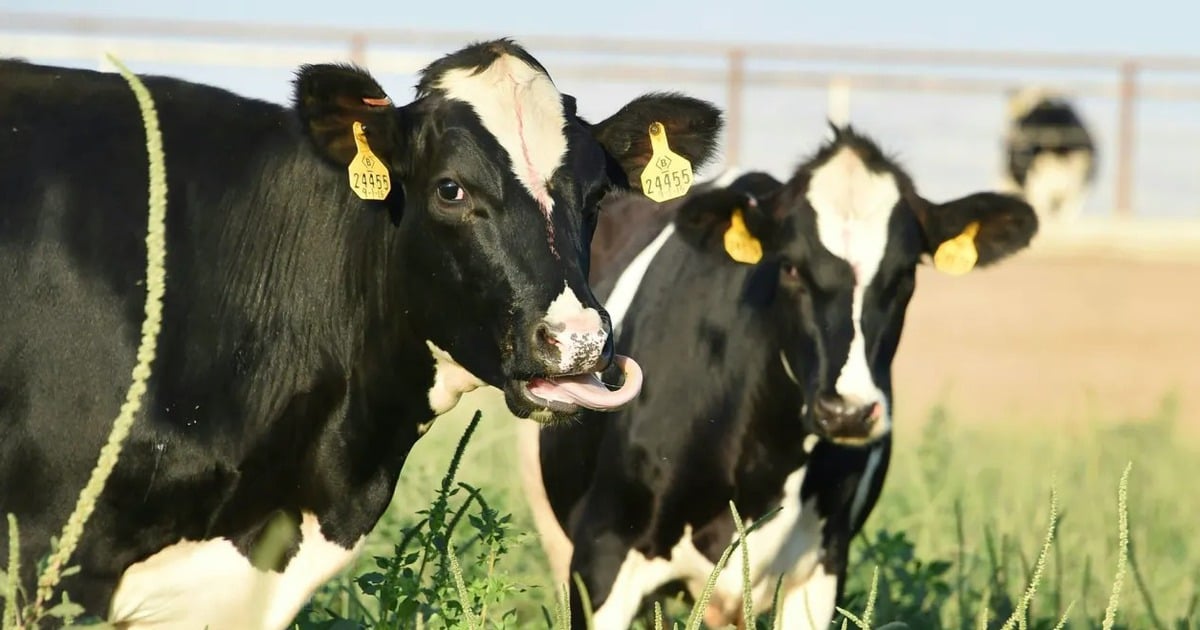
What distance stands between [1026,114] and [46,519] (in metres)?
20.9

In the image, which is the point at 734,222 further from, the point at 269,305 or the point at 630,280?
the point at 269,305

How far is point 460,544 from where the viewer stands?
573 centimetres

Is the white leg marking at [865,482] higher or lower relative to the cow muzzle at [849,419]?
lower

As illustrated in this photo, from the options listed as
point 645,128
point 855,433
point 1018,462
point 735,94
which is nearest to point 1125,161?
point 735,94

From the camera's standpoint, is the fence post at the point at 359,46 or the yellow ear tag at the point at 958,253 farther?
the fence post at the point at 359,46

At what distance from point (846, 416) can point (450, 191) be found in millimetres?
1744

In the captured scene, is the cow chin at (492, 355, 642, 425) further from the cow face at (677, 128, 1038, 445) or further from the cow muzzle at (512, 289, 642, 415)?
the cow face at (677, 128, 1038, 445)

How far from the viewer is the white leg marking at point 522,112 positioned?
434 centimetres

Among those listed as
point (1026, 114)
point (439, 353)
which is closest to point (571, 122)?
point (439, 353)

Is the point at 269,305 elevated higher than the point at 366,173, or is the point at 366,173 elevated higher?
the point at 366,173

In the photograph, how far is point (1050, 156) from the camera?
25.0 metres

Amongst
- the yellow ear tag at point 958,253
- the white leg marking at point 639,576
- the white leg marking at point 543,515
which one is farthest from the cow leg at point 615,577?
the yellow ear tag at point 958,253

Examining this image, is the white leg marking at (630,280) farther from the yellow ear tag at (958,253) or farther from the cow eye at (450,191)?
the cow eye at (450,191)

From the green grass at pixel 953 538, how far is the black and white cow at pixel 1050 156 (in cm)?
1278
